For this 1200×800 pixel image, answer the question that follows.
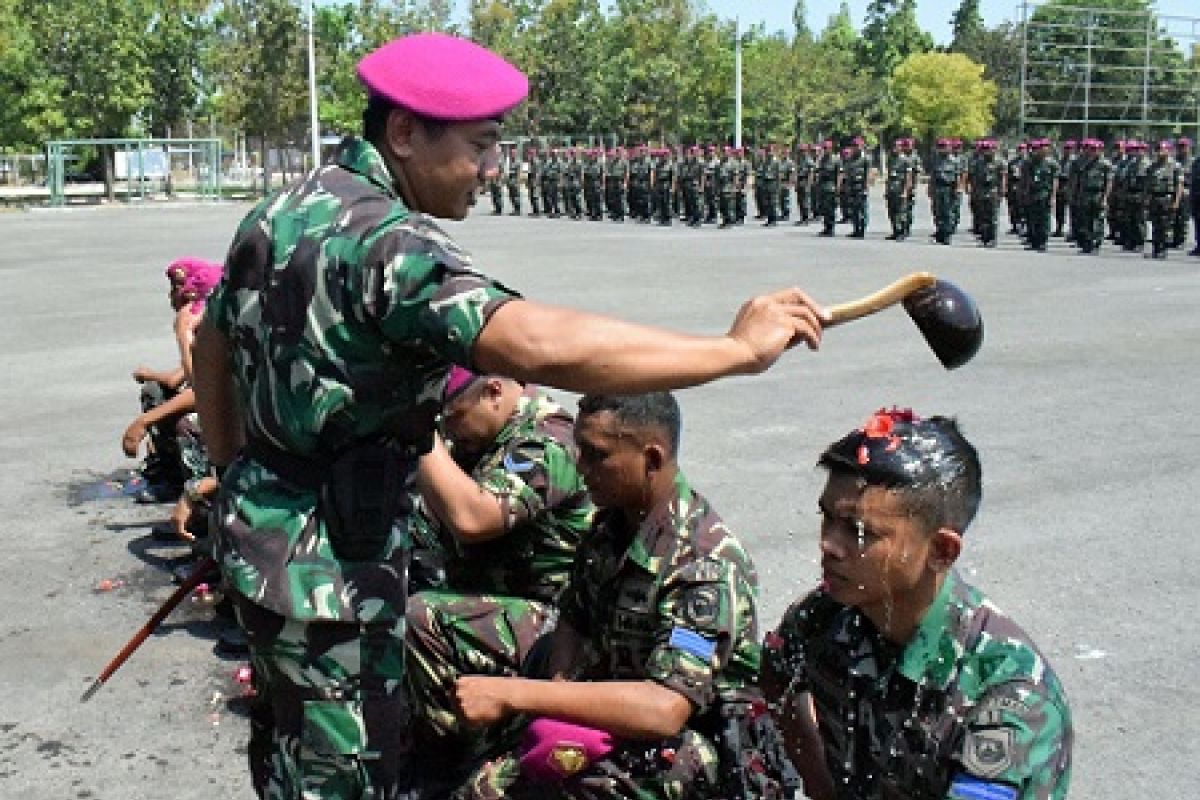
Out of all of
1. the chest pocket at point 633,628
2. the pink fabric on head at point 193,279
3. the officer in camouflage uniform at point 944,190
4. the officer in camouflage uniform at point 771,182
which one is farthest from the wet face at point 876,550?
the officer in camouflage uniform at point 771,182

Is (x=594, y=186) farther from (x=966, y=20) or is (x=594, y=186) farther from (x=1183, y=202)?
(x=966, y=20)

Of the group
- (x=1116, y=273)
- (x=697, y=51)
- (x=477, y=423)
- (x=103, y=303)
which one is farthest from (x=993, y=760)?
(x=697, y=51)

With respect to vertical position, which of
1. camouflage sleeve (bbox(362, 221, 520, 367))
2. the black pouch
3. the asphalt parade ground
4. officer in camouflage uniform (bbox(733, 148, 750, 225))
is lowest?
the asphalt parade ground

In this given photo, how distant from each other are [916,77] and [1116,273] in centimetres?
3774

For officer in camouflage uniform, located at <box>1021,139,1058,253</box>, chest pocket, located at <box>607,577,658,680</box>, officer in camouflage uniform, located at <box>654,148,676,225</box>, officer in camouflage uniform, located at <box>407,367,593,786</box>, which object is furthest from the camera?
officer in camouflage uniform, located at <box>654,148,676,225</box>

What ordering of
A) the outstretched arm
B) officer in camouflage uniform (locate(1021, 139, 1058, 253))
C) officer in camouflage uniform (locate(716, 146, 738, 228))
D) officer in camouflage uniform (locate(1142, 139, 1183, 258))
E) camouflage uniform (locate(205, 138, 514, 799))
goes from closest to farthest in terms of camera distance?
the outstretched arm
camouflage uniform (locate(205, 138, 514, 799))
officer in camouflage uniform (locate(1142, 139, 1183, 258))
officer in camouflage uniform (locate(1021, 139, 1058, 253))
officer in camouflage uniform (locate(716, 146, 738, 228))

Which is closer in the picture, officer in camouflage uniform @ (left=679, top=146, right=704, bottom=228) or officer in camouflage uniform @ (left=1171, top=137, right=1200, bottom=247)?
officer in camouflage uniform @ (left=1171, top=137, right=1200, bottom=247)

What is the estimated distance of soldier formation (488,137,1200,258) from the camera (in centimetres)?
1916

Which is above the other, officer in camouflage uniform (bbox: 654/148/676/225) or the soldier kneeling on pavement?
officer in camouflage uniform (bbox: 654/148/676/225)

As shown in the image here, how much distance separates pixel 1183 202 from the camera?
18.9m

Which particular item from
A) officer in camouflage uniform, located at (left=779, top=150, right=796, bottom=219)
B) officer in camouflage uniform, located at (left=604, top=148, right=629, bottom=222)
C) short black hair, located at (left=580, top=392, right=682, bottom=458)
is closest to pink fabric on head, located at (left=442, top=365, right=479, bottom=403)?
short black hair, located at (left=580, top=392, right=682, bottom=458)

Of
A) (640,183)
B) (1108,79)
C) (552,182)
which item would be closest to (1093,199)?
(640,183)

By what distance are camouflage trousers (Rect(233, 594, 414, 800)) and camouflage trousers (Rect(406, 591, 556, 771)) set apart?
107cm

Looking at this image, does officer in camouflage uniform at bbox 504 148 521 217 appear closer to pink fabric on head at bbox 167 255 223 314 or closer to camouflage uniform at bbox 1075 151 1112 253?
camouflage uniform at bbox 1075 151 1112 253
